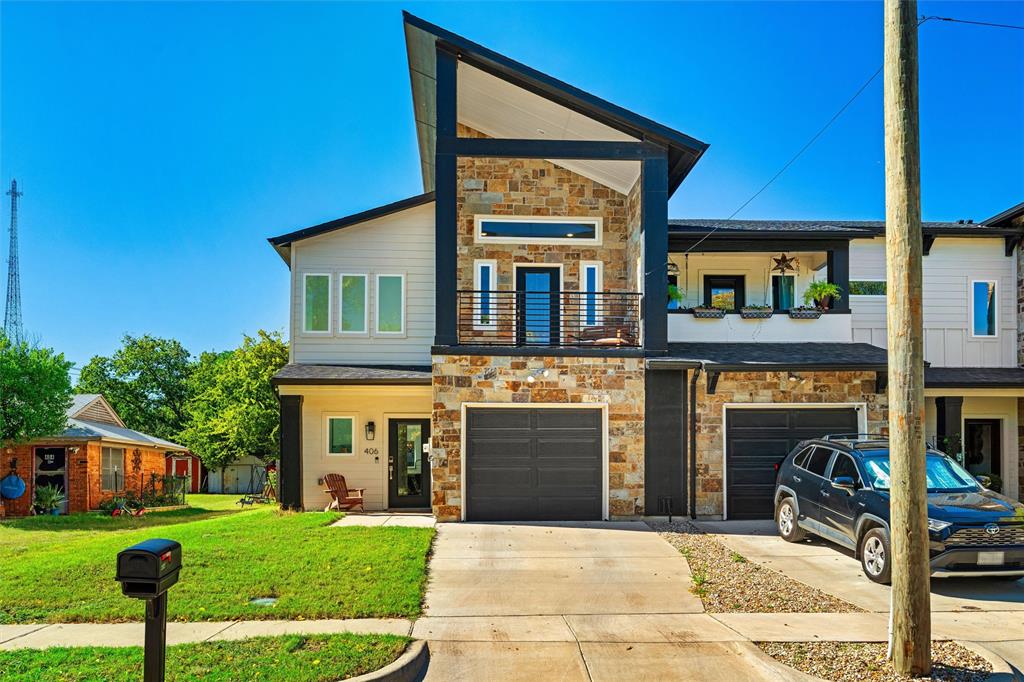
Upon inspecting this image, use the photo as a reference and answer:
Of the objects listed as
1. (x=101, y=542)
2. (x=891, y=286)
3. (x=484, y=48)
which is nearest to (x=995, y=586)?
(x=891, y=286)

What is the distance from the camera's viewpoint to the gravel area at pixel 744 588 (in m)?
7.62

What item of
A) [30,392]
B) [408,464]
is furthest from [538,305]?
[30,392]

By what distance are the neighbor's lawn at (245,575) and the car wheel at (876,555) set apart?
5349mm

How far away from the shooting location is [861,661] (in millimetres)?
5789

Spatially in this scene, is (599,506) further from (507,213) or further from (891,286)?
(891,286)

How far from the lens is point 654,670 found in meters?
5.86

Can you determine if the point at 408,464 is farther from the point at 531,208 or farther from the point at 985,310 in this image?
the point at 985,310

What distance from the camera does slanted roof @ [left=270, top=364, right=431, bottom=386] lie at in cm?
1511

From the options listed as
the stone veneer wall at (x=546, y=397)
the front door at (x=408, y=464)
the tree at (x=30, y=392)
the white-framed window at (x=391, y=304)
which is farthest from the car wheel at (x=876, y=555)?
the tree at (x=30, y=392)

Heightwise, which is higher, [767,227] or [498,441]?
[767,227]

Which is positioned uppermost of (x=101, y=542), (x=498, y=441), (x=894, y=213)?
(x=894, y=213)

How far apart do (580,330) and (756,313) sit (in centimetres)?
370

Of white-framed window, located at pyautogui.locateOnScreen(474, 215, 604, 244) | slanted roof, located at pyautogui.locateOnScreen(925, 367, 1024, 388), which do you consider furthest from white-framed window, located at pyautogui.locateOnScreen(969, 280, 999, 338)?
white-framed window, located at pyautogui.locateOnScreen(474, 215, 604, 244)

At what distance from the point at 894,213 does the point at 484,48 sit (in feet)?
31.2
